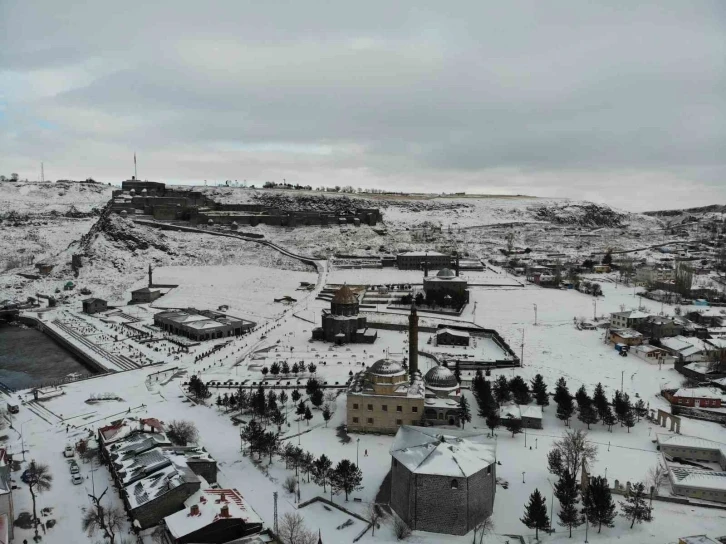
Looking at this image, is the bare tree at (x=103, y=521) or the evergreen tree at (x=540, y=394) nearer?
the bare tree at (x=103, y=521)

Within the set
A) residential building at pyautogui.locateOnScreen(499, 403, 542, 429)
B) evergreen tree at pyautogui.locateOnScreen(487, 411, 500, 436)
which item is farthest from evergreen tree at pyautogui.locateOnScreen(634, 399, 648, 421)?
evergreen tree at pyautogui.locateOnScreen(487, 411, 500, 436)

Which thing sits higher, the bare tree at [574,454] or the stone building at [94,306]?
the stone building at [94,306]

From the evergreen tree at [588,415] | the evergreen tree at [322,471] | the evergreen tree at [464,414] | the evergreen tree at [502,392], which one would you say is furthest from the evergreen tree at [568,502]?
the evergreen tree at [502,392]

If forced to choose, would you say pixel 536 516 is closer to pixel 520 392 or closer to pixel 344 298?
pixel 520 392

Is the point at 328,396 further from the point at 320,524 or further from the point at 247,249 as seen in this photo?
the point at 247,249

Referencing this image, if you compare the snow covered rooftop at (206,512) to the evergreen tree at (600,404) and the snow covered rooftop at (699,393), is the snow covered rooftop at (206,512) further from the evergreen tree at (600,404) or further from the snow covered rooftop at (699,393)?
the snow covered rooftop at (699,393)

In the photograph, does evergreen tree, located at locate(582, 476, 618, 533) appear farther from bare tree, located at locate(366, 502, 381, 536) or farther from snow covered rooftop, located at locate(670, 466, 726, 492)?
bare tree, located at locate(366, 502, 381, 536)
